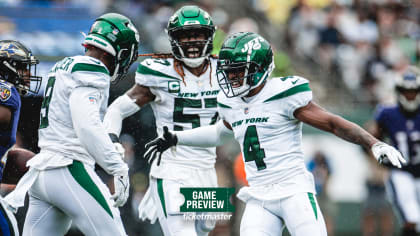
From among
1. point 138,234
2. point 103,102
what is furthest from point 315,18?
point 103,102

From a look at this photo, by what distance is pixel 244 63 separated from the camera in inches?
199

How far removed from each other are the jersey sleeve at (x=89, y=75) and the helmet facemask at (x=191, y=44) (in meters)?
1.11

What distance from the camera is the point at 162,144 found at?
546cm

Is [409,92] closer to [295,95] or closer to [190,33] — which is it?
[190,33]

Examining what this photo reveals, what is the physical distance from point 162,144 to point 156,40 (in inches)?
203

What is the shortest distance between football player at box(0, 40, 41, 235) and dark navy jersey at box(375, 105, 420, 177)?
15.1 ft

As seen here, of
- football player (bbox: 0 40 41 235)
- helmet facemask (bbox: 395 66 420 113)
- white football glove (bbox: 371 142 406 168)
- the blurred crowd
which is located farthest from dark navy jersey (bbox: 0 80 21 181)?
the blurred crowd

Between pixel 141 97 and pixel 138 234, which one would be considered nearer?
pixel 141 97

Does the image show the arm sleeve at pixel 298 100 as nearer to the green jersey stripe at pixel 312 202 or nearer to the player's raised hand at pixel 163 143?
the green jersey stripe at pixel 312 202

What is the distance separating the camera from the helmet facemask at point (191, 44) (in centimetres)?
580

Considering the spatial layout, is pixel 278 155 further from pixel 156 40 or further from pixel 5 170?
pixel 156 40

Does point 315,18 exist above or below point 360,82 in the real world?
above

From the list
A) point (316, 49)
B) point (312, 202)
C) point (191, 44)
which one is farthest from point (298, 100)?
point (316, 49)

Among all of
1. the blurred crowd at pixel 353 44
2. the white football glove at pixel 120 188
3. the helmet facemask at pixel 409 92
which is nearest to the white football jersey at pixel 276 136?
the white football glove at pixel 120 188
